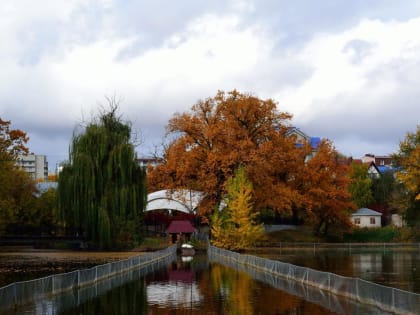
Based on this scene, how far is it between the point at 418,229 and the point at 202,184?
29081mm

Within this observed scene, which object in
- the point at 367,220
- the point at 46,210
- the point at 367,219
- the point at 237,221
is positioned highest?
the point at 46,210

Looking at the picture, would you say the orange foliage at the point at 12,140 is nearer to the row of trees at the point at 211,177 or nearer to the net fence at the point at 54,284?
the row of trees at the point at 211,177

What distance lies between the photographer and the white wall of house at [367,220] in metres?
99.1

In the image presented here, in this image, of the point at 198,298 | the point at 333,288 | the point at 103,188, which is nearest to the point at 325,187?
the point at 103,188

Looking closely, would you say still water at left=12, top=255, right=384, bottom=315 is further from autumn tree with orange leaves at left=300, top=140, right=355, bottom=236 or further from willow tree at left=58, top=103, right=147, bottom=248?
Answer: autumn tree with orange leaves at left=300, top=140, right=355, bottom=236

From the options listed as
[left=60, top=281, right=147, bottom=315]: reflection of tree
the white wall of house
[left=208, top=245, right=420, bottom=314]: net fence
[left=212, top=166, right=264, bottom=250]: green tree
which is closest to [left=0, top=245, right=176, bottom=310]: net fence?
[left=60, top=281, right=147, bottom=315]: reflection of tree

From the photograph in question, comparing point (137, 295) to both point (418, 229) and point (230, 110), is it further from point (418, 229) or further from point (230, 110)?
point (418, 229)

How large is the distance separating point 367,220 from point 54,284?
3213 inches

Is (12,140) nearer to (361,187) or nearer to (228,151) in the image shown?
(228,151)

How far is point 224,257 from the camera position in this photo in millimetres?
52375

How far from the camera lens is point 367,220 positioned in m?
99.4

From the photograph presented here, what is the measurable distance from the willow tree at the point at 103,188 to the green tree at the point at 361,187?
5587 cm

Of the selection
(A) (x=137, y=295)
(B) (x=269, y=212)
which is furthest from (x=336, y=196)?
(A) (x=137, y=295)

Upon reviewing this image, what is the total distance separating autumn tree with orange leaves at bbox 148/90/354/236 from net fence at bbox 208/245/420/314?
28534 millimetres
